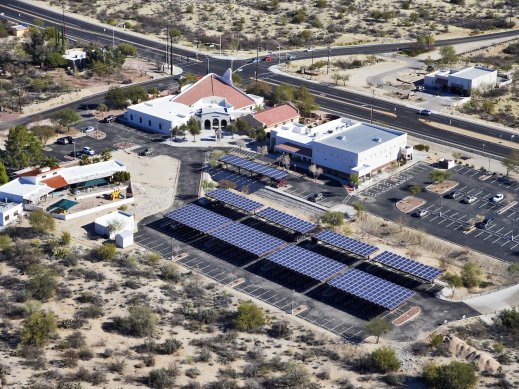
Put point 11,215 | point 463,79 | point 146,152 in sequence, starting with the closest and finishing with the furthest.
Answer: point 11,215 → point 146,152 → point 463,79

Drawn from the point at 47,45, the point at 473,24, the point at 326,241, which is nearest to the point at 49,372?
the point at 326,241

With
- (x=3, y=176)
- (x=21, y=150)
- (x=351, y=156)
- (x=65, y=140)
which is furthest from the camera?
(x=65, y=140)

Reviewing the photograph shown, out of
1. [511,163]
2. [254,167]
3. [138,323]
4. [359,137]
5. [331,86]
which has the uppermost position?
[359,137]

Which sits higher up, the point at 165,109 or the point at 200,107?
the point at 200,107

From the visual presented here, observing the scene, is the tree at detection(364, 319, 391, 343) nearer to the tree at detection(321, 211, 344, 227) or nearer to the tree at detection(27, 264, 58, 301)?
the tree at detection(321, 211, 344, 227)

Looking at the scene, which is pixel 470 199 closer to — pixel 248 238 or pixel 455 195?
pixel 455 195

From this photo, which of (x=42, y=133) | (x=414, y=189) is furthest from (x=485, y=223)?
(x=42, y=133)
